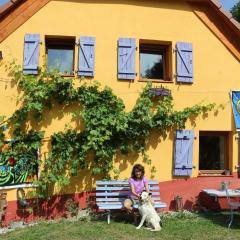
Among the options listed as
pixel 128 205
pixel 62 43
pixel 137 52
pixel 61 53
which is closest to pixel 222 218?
pixel 128 205

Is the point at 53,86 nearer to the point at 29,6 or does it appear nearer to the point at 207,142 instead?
the point at 29,6

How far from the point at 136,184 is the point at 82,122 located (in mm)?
1945

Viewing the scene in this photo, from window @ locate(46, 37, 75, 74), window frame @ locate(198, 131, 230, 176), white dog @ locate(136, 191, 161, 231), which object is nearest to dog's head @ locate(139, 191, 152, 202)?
white dog @ locate(136, 191, 161, 231)

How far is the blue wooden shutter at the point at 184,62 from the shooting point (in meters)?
10.7

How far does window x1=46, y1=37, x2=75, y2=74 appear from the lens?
34.5 ft

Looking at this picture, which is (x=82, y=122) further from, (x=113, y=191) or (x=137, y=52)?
(x=137, y=52)

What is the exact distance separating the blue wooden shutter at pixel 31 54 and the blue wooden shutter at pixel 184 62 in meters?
3.37

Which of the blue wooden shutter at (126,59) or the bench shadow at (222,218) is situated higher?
the blue wooden shutter at (126,59)

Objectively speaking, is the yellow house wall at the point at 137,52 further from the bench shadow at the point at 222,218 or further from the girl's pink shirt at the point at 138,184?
the bench shadow at the point at 222,218

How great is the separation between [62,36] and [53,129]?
220 cm

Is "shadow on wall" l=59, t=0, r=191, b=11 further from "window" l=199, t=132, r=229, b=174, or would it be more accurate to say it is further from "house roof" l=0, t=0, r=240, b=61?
"window" l=199, t=132, r=229, b=174

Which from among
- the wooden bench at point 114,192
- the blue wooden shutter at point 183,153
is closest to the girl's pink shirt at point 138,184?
the wooden bench at point 114,192

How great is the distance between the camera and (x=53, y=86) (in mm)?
9805

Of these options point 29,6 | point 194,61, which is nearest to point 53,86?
point 29,6
